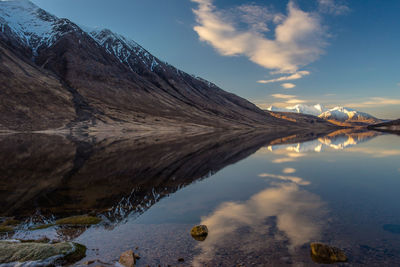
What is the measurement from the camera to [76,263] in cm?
977

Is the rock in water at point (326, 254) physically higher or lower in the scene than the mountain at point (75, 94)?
lower

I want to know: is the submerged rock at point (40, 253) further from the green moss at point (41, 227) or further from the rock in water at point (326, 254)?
the rock in water at point (326, 254)

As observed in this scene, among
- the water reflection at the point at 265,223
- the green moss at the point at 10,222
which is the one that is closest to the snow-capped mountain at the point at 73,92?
the green moss at the point at 10,222

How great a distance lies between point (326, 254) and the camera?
32.5ft

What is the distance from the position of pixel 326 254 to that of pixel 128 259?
311 inches

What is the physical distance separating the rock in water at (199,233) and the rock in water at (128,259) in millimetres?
3229

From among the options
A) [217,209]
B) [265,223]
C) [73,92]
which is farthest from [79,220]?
[73,92]

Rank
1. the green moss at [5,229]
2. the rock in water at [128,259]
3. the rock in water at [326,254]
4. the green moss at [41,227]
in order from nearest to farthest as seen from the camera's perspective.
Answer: the rock in water at [128,259], the rock in water at [326,254], the green moss at [5,229], the green moss at [41,227]

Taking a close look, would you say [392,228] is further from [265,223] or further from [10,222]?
[10,222]

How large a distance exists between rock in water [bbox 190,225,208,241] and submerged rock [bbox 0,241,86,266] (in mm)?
4945

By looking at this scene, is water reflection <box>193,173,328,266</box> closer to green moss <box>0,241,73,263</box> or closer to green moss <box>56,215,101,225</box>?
green moss <box>0,241,73,263</box>

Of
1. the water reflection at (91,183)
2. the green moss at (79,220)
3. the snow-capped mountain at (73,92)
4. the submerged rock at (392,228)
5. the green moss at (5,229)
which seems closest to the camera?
the submerged rock at (392,228)

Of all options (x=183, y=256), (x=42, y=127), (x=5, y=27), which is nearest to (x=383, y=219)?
(x=183, y=256)

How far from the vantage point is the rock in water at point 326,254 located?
9.70m
